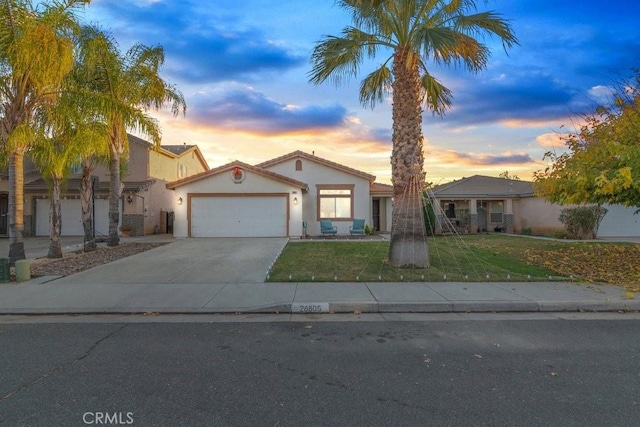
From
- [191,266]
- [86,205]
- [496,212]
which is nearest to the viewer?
[191,266]

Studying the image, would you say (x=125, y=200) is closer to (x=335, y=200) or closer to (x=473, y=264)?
(x=335, y=200)

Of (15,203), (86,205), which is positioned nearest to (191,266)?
(15,203)

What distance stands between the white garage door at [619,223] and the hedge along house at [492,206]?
283cm

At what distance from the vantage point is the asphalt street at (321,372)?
3.33 m

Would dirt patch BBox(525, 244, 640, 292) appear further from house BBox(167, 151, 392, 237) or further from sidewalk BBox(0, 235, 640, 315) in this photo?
house BBox(167, 151, 392, 237)

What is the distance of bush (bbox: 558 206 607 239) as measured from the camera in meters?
19.1

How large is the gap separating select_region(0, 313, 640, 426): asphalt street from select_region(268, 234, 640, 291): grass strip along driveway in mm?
3058

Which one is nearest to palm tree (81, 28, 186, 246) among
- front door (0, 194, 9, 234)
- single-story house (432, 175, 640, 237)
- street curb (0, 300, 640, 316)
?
street curb (0, 300, 640, 316)

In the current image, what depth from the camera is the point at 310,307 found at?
6969 mm

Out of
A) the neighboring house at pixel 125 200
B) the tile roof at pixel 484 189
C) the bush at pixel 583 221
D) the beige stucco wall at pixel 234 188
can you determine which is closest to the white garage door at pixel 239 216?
the beige stucco wall at pixel 234 188

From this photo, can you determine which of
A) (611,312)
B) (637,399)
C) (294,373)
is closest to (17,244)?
(294,373)

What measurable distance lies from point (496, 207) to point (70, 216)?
27.4 meters

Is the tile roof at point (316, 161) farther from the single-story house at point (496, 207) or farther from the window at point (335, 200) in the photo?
the single-story house at point (496, 207)

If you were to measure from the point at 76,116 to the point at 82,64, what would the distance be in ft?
12.2
